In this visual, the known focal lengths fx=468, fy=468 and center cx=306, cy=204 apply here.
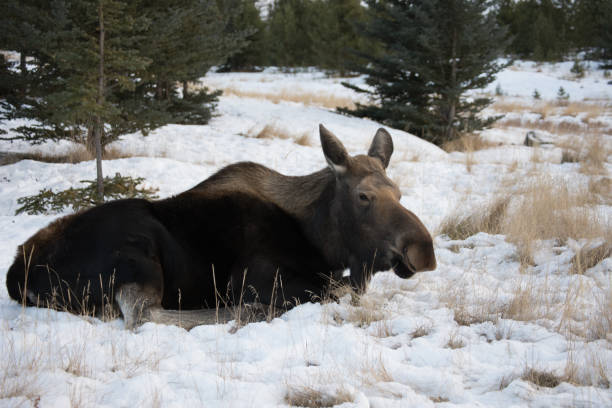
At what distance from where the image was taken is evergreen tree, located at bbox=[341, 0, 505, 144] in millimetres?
13297

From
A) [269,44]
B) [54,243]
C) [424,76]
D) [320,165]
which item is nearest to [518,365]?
[54,243]

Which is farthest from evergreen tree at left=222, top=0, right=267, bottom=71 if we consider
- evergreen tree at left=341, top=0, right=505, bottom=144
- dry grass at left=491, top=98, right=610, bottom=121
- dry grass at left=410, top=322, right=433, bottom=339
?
dry grass at left=410, top=322, right=433, bottom=339

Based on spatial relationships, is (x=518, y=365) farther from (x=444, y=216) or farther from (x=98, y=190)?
(x=98, y=190)

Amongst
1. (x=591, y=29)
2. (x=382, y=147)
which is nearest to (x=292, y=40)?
(x=591, y=29)

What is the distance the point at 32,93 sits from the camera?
840cm

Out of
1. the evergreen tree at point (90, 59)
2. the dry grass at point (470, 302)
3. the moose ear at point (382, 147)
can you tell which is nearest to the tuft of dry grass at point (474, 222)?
the dry grass at point (470, 302)

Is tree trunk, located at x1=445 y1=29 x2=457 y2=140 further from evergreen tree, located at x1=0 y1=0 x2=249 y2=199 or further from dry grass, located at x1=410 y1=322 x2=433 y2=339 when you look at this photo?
dry grass, located at x1=410 y1=322 x2=433 y2=339

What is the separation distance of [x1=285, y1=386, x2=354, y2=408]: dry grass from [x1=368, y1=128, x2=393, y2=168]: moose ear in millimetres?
2740

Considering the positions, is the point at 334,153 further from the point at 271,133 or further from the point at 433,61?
the point at 433,61

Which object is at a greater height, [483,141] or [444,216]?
[483,141]

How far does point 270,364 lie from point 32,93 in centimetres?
783

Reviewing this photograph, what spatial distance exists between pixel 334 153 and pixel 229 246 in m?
1.27

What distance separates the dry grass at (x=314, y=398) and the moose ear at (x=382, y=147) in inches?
108

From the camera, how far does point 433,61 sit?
46.5ft
